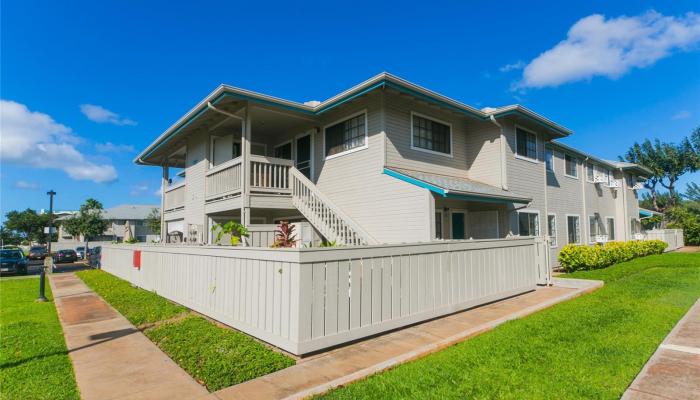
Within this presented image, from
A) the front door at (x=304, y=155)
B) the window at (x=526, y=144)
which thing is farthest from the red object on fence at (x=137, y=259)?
the window at (x=526, y=144)

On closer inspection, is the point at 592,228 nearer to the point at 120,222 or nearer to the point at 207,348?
the point at 207,348

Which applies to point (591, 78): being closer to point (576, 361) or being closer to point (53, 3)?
point (576, 361)

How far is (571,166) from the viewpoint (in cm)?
1892

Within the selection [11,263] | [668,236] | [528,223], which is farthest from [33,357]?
[668,236]

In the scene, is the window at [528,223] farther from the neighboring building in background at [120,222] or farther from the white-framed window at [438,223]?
the neighboring building in background at [120,222]

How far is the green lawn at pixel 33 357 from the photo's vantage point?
400cm

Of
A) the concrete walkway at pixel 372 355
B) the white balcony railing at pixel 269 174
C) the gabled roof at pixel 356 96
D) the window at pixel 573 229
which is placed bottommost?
the concrete walkway at pixel 372 355

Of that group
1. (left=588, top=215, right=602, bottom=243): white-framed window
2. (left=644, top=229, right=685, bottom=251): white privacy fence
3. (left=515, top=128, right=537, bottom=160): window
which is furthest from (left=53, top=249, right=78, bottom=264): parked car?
(left=644, top=229, right=685, bottom=251): white privacy fence

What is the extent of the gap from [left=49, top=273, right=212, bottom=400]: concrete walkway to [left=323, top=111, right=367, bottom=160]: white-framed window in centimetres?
775

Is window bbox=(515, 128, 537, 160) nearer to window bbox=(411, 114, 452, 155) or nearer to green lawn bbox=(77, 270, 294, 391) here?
window bbox=(411, 114, 452, 155)

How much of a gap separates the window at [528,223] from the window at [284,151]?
9.28 meters

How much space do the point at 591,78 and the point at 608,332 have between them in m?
20.1

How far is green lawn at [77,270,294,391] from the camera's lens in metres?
4.35

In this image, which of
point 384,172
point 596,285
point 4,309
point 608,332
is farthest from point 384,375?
point 4,309
